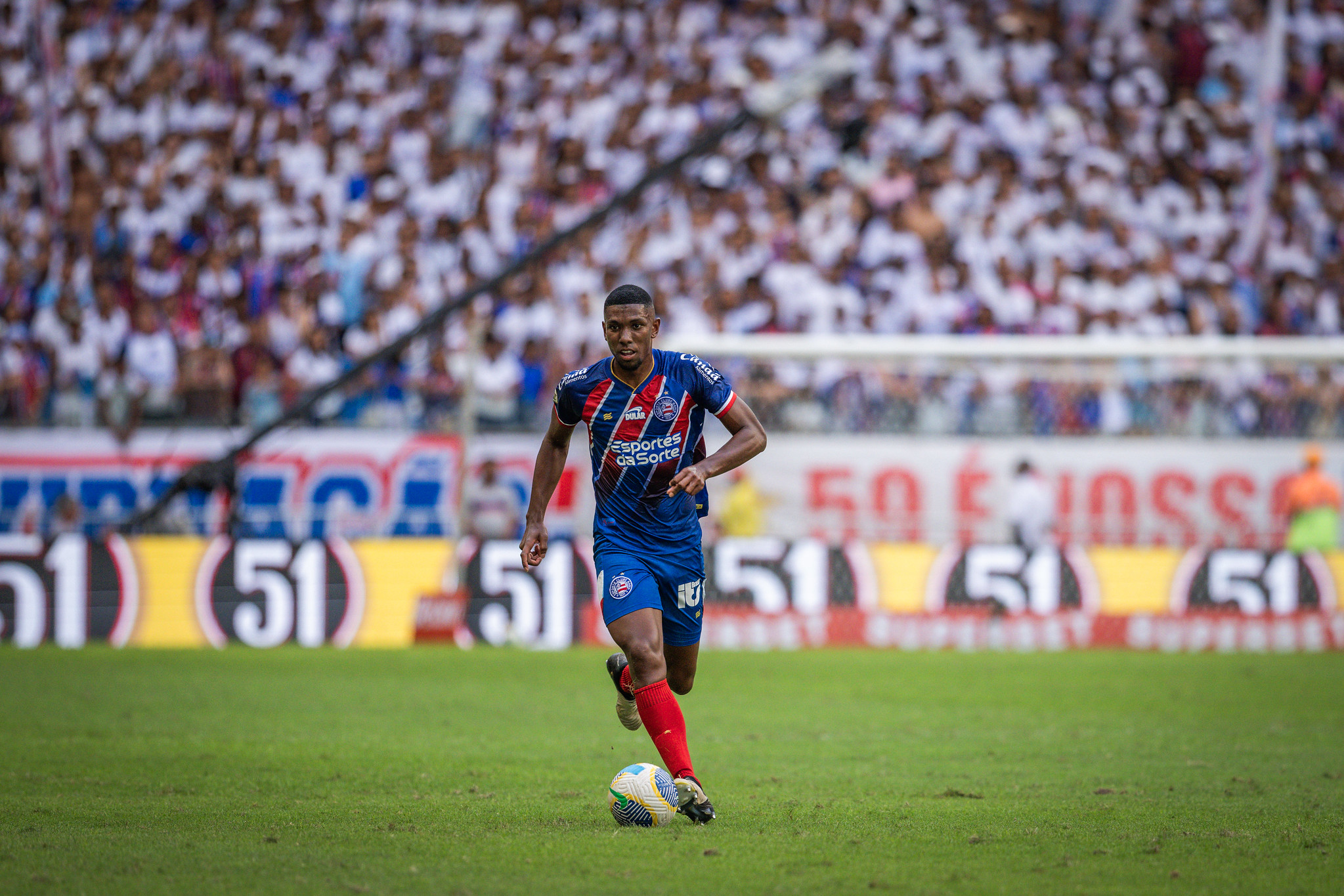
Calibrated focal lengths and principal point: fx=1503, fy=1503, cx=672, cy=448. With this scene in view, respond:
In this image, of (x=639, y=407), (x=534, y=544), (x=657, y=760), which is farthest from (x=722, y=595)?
(x=639, y=407)

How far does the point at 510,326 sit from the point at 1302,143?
12.6 meters

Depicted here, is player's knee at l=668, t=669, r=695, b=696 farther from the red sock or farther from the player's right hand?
the player's right hand

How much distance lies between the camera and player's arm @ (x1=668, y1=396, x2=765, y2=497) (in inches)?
250

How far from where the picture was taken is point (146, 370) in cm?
1816

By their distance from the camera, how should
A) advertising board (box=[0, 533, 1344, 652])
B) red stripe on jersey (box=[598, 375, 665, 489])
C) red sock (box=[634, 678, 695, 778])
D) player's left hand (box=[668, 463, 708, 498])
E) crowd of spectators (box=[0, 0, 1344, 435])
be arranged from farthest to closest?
crowd of spectators (box=[0, 0, 1344, 435]) < advertising board (box=[0, 533, 1344, 652]) < red stripe on jersey (box=[598, 375, 665, 489]) < red sock (box=[634, 678, 695, 778]) < player's left hand (box=[668, 463, 708, 498])

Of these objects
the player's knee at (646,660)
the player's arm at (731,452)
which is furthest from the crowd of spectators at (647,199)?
the player's knee at (646,660)

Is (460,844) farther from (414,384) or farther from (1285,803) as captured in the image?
(414,384)

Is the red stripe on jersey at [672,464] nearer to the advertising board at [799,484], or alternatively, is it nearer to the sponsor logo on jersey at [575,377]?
the sponsor logo on jersey at [575,377]

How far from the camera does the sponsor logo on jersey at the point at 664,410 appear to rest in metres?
6.95

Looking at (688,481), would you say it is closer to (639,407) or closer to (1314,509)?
(639,407)

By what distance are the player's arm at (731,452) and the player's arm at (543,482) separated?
25.2 inches

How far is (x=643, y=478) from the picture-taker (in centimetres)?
697

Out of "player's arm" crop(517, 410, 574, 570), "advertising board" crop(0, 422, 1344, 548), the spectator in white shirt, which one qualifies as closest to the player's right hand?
"player's arm" crop(517, 410, 574, 570)

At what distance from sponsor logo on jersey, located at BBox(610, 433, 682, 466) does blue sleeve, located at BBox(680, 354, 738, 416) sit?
0.68 ft
